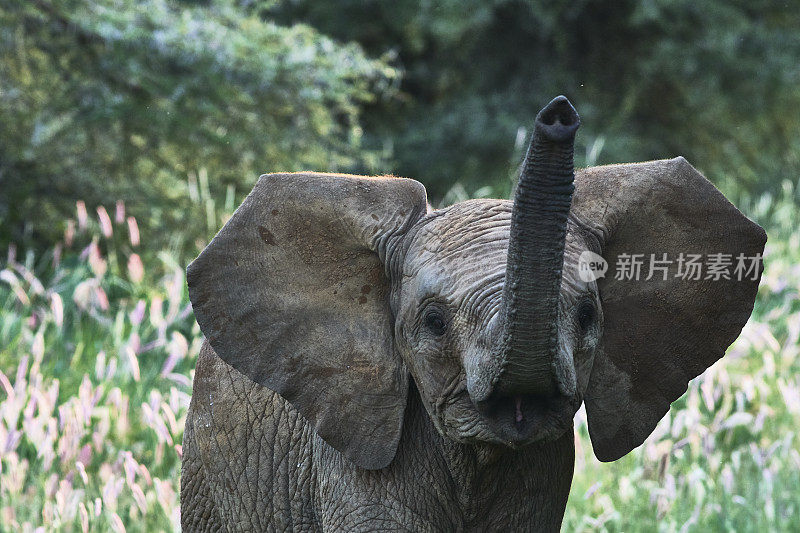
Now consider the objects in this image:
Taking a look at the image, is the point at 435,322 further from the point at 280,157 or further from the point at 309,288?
the point at 280,157

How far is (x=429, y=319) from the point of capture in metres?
3.23

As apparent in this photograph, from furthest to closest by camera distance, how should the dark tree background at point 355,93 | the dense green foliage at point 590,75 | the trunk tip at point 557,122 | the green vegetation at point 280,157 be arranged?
the dense green foliage at point 590,75, the dark tree background at point 355,93, the green vegetation at point 280,157, the trunk tip at point 557,122

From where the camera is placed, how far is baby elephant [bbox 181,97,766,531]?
10.8 feet

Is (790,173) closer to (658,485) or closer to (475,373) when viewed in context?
(658,485)

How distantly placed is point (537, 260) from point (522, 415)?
41 centimetres

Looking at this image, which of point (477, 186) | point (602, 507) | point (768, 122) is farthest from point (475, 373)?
point (768, 122)

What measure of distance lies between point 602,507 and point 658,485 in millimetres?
299

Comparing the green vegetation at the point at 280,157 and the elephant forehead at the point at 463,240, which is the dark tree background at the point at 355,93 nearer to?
the green vegetation at the point at 280,157

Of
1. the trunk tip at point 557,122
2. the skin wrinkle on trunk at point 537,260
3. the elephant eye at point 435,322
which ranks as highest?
the trunk tip at point 557,122

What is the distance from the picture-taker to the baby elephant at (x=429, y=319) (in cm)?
329

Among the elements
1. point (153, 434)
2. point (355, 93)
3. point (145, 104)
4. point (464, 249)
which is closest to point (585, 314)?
point (464, 249)

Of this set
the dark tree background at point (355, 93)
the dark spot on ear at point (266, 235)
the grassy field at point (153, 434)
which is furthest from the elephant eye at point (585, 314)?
the grassy field at point (153, 434)

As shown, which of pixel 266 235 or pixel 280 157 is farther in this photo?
pixel 280 157

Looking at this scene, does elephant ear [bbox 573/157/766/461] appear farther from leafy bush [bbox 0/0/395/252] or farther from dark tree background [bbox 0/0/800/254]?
leafy bush [bbox 0/0/395/252]
